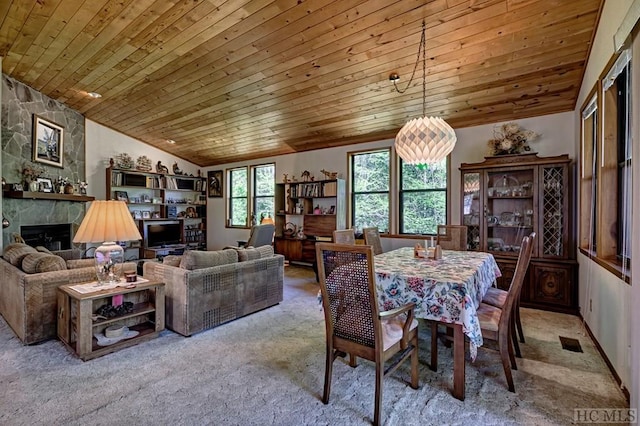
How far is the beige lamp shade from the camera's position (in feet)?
8.27

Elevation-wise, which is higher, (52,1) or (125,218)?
(52,1)

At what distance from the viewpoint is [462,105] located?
4227 mm

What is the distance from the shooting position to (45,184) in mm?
5078

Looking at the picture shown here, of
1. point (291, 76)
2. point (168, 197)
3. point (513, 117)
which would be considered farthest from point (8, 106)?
point (513, 117)

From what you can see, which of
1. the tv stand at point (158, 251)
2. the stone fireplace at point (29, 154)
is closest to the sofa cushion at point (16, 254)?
the stone fireplace at point (29, 154)

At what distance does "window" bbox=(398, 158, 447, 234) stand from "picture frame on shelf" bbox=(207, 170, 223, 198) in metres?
4.92

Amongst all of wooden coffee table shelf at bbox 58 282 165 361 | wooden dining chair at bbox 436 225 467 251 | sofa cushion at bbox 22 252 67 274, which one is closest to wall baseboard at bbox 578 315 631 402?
wooden dining chair at bbox 436 225 467 251

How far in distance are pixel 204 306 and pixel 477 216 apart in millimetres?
3656

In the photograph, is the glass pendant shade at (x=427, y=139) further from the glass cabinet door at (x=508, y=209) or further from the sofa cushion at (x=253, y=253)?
the sofa cushion at (x=253, y=253)

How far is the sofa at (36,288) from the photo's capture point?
2758 mm

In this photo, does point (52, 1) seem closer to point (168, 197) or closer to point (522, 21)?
point (522, 21)

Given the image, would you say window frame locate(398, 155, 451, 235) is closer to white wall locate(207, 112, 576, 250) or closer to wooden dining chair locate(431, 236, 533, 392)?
white wall locate(207, 112, 576, 250)

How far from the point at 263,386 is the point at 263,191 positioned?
5.77 metres

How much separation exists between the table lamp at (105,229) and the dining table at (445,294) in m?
2.15
